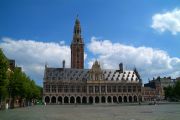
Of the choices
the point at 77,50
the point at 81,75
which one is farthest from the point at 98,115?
the point at 77,50

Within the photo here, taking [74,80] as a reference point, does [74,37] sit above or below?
above

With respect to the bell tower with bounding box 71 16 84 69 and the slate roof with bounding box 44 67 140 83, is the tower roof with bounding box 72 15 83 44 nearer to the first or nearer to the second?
the bell tower with bounding box 71 16 84 69

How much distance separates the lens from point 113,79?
154 m

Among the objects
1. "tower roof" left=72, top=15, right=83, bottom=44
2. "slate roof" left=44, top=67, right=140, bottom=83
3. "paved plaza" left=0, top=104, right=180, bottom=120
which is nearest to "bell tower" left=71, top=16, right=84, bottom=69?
"tower roof" left=72, top=15, right=83, bottom=44

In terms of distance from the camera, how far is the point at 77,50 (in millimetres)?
168875

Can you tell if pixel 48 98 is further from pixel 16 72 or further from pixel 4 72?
pixel 4 72

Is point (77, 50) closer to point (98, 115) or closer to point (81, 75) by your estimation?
point (81, 75)

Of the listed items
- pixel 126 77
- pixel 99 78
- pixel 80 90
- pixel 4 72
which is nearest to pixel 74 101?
pixel 80 90

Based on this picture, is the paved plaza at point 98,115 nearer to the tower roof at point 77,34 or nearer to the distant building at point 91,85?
the distant building at point 91,85

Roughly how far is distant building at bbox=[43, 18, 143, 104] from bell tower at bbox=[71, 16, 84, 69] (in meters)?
5.65

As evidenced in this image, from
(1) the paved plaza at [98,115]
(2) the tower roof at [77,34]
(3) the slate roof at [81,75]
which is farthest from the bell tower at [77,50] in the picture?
(1) the paved plaza at [98,115]

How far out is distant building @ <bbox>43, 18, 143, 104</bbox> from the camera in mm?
144625

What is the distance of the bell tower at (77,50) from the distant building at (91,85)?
565 centimetres

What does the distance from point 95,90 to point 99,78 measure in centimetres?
622
